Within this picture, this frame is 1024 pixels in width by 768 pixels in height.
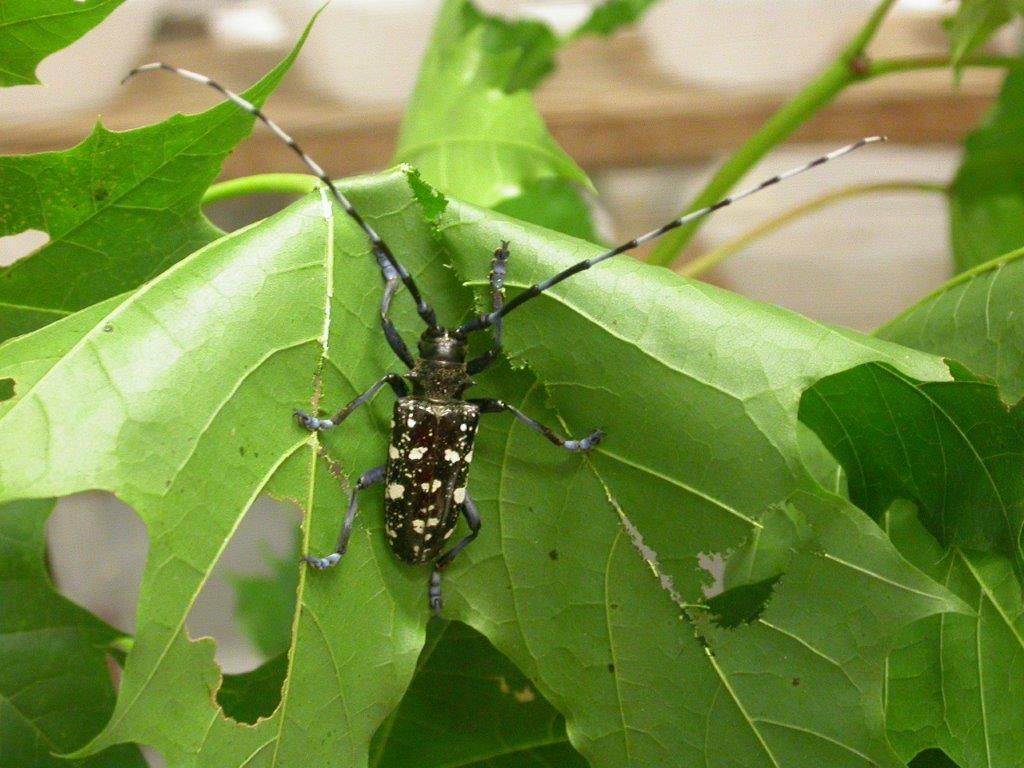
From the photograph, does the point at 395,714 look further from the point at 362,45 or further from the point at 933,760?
the point at 362,45

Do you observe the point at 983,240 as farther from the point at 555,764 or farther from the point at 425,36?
the point at 425,36

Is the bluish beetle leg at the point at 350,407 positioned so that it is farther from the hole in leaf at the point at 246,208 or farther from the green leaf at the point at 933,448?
the hole in leaf at the point at 246,208

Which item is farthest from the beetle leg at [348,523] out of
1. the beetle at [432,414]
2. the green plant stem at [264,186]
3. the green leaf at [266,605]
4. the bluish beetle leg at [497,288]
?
the green leaf at [266,605]

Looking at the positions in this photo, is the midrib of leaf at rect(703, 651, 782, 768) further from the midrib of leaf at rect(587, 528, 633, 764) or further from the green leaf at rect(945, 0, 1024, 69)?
the green leaf at rect(945, 0, 1024, 69)

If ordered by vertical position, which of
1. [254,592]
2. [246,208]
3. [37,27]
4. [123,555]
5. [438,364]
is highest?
[37,27]

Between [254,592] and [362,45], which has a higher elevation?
[362,45]

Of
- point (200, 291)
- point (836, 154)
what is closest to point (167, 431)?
point (200, 291)

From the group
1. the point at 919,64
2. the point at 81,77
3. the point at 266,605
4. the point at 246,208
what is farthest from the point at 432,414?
the point at 246,208
